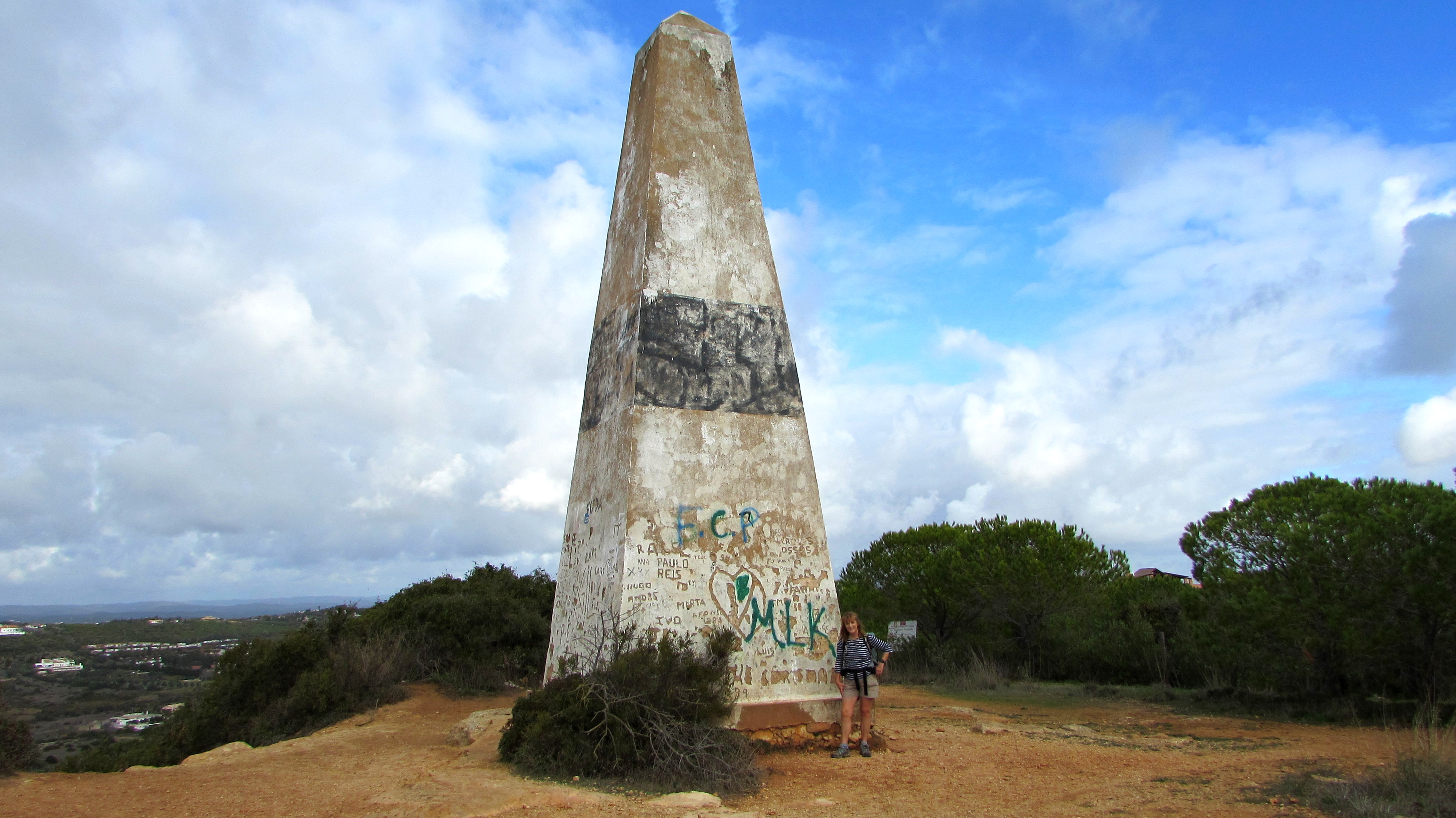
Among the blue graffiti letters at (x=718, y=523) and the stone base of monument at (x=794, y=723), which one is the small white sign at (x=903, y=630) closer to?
the stone base of monument at (x=794, y=723)

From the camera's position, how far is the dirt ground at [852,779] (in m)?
5.29

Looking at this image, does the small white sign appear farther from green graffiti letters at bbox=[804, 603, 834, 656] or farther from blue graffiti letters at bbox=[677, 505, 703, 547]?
blue graffiti letters at bbox=[677, 505, 703, 547]

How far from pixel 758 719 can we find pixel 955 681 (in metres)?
8.51

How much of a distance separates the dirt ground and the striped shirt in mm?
741

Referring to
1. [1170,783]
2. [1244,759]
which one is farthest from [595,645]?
[1244,759]

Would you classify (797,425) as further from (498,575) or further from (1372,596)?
(498,575)

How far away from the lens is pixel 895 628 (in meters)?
11.6

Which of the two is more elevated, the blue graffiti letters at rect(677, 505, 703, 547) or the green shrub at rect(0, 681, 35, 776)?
the blue graffiti letters at rect(677, 505, 703, 547)

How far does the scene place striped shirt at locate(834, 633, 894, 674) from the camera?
7.13m

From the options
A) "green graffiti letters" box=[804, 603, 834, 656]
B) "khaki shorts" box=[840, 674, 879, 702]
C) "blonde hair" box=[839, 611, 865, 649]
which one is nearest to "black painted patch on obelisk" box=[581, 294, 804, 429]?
"green graffiti letters" box=[804, 603, 834, 656]

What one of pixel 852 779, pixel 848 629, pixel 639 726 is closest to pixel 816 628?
pixel 848 629

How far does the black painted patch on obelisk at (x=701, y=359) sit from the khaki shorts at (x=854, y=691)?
2470mm

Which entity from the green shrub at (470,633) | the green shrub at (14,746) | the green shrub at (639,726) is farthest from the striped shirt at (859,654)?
the green shrub at (470,633)

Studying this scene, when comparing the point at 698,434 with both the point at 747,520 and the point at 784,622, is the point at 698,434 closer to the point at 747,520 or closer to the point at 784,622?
the point at 747,520
